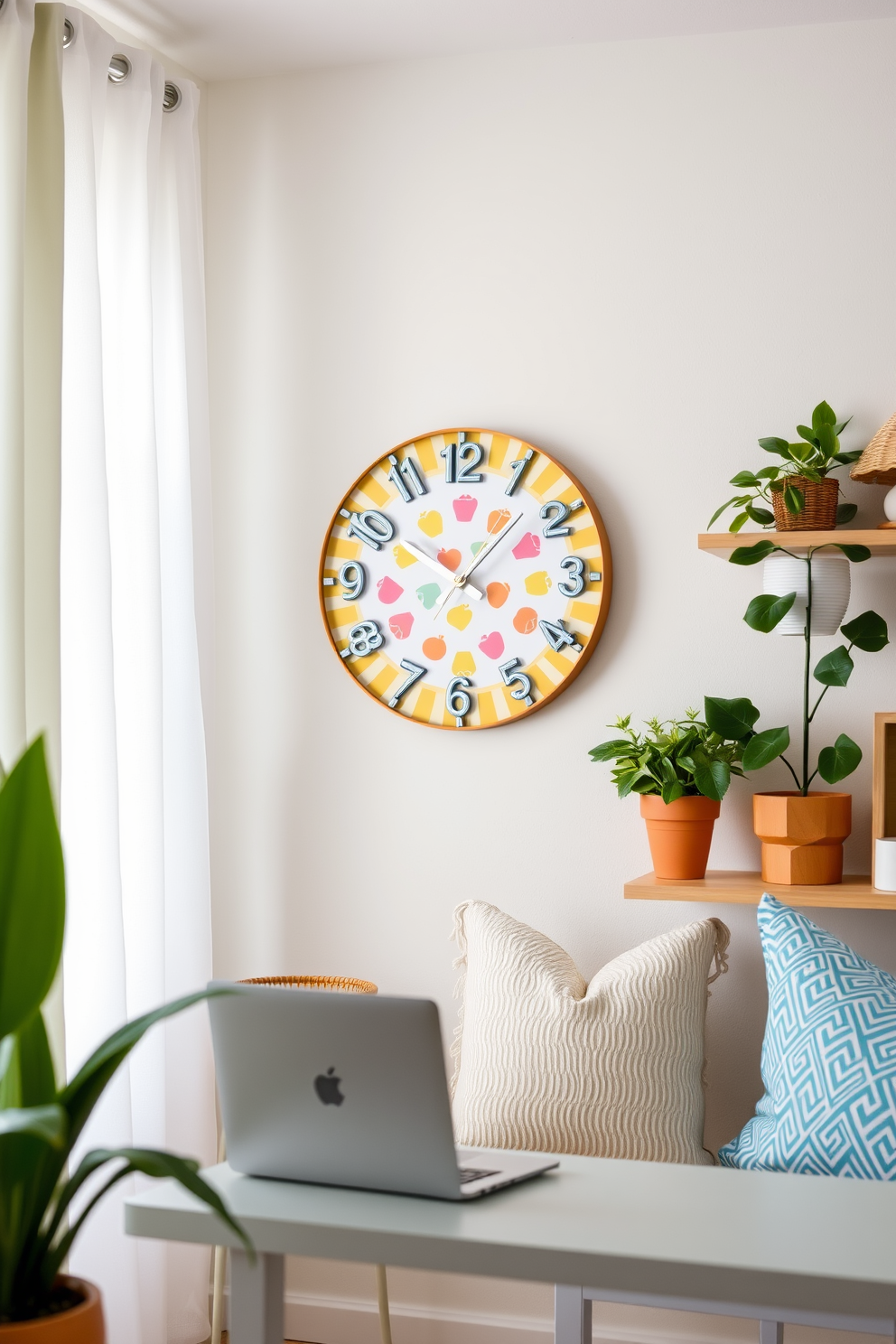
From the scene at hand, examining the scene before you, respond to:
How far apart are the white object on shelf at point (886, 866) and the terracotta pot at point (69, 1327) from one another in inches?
58.6

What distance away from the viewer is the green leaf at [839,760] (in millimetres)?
2424

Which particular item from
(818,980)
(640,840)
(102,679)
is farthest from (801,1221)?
(102,679)

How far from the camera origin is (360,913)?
115 inches

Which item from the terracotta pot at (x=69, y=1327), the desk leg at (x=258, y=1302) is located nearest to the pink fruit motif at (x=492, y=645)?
the desk leg at (x=258, y=1302)

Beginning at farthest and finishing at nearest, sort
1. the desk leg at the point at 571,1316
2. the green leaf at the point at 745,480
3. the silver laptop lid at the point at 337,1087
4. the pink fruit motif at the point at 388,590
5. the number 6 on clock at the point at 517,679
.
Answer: the pink fruit motif at the point at 388,590 < the number 6 on clock at the point at 517,679 < the green leaf at the point at 745,480 < the desk leg at the point at 571,1316 < the silver laptop lid at the point at 337,1087

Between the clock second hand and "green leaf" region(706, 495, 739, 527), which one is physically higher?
"green leaf" region(706, 495, 739, 527)

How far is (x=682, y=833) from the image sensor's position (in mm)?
2525

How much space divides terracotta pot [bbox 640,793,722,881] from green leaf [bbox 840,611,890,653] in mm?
393

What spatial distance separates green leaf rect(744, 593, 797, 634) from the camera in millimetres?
2436

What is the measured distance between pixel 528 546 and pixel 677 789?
62 centimetres

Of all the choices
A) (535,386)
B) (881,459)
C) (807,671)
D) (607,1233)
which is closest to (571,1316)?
(607,1233)

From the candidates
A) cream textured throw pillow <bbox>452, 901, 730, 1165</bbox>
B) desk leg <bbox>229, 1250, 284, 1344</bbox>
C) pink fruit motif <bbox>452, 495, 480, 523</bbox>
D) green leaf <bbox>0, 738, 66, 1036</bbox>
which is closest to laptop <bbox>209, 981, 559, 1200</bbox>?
desk leg <bbox>229, 1250, 284, 1344</bbox>

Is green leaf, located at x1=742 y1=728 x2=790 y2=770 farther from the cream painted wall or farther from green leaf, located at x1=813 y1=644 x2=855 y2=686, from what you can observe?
the cream painted wall

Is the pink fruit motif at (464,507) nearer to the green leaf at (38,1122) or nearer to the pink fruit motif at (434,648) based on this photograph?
the pink fruit motif at (434,648)
